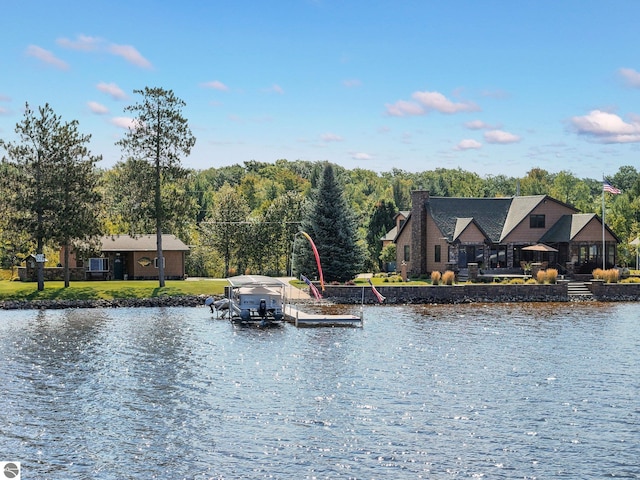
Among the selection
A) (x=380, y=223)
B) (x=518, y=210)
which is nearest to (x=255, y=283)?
(x=518, y=210)

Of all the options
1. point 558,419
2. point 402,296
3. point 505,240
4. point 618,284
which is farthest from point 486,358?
point 505,240

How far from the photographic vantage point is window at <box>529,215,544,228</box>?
251 feet

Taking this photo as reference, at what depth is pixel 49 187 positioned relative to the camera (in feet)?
216

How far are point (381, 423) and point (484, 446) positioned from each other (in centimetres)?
372

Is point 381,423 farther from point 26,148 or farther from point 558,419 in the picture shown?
point 26,148

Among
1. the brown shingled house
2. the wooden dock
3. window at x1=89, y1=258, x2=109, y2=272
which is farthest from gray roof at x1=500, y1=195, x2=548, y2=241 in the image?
window at x1=89, y1=258, x2=109, y2=272

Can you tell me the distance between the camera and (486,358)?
3731 cm

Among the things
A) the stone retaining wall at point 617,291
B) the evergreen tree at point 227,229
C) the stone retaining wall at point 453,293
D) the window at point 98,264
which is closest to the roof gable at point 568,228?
the stone retaining wall at point 617,291

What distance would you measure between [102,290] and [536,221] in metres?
40.5

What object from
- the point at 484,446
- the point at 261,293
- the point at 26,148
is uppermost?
the point at 26,148

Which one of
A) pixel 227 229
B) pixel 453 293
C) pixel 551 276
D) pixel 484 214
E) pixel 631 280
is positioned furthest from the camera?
pixel 227 229

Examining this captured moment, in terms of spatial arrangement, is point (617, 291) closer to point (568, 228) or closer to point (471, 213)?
point (568, 228)

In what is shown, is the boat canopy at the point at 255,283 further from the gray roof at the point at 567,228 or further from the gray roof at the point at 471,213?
the gray roof at the point at 567,228

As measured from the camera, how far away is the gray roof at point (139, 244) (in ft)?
252
